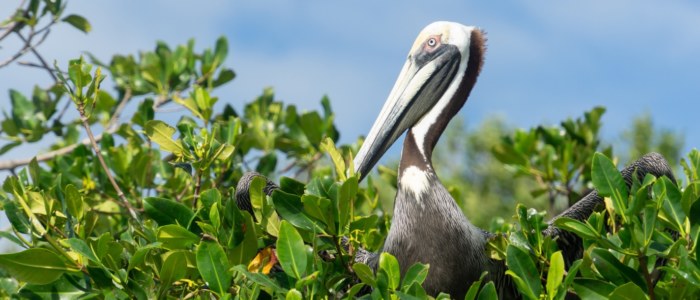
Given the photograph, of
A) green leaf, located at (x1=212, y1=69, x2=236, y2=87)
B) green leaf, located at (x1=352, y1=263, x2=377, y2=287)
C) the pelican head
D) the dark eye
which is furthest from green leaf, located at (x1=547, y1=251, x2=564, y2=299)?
green leaf, located at (x1=212, y1=69, x2=236, y2=87)

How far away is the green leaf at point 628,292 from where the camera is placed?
8.79 feet

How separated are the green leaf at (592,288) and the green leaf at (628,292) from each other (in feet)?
0.46

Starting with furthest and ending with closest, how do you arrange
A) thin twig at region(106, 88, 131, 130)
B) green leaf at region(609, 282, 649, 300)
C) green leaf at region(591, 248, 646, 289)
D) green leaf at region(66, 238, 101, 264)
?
thin twig at region(106, 88, 131, 130)
green leaf at region(66, 238, 101, 264)
green leaf at region(591, 248, 646, 289)
green leaf at region(609, 282, 649, 300)

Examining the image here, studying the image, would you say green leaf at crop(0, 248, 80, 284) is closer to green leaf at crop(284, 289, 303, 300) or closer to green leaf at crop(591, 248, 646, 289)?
green leaf at crop(284, 289, 303, 300)

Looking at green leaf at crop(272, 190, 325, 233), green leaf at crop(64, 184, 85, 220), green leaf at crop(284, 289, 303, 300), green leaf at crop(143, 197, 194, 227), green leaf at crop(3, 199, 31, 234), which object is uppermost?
green leaf at crop(272, 190, 325, 233)

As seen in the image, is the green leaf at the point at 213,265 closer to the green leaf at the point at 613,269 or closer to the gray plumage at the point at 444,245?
the green leaf at the point at 613,269

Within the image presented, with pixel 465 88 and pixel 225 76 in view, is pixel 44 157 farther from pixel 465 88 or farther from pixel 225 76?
pixel 465 88

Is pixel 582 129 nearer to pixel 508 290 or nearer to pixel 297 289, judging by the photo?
pixel 508 290

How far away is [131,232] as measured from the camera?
377cm

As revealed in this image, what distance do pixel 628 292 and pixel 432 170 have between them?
1.95 metres

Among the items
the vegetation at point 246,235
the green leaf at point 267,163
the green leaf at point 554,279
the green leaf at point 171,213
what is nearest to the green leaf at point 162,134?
the vegetation at point 246,235

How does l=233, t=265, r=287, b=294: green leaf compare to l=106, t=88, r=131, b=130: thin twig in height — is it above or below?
below

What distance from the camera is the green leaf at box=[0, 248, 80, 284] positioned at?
3043 millimetres

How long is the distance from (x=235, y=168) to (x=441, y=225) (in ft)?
4.68
